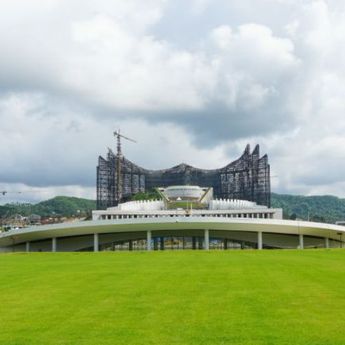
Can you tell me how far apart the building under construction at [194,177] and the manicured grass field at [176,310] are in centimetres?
10382

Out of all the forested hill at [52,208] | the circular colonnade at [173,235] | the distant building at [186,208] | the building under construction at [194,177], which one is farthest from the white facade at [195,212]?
the forested hill at [52,208]

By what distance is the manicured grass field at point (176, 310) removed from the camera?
9.73 meters

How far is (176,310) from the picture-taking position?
40.2ft

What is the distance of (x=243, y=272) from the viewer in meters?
21.6

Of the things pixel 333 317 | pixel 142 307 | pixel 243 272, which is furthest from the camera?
pixel 243 272

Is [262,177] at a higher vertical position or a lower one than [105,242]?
higher

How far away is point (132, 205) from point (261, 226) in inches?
1135

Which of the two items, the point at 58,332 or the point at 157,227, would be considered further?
the point at 157,227

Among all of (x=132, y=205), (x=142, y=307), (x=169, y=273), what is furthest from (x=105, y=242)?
(x=142, y=307)

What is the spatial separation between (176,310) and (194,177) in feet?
388

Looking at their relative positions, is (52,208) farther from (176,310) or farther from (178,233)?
(176,310)

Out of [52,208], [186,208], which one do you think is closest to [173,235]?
[186,208]

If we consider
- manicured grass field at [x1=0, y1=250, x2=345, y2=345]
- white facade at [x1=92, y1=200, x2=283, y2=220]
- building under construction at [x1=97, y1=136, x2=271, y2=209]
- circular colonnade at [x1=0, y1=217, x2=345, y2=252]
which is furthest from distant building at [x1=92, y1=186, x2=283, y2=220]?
manicured grass field at [x1=0, y1=250, x2=345, y2=345]

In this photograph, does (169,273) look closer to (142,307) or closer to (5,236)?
(142,307)
